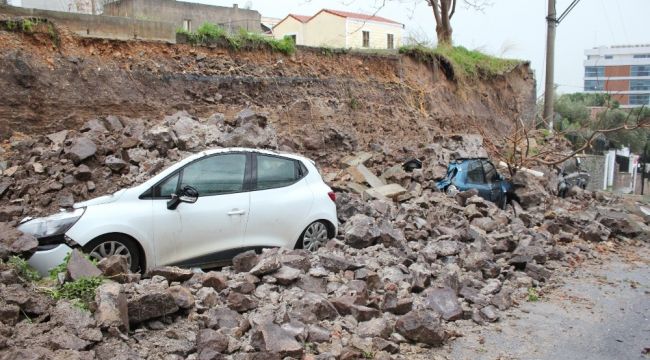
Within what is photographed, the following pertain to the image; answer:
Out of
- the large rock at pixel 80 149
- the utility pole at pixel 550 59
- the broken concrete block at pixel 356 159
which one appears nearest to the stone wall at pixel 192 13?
the broken concrete block at pixel 356 159

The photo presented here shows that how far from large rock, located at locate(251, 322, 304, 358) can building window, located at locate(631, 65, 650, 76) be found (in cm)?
7446

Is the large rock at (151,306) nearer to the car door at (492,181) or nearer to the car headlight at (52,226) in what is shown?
the car headlight at (52,226)

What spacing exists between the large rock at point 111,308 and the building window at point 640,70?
75223mm

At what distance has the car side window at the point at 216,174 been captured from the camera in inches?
288

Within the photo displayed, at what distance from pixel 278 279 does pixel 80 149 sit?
4.44 metres

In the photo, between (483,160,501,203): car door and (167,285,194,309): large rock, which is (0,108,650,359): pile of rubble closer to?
(167,285,194,309): large rock

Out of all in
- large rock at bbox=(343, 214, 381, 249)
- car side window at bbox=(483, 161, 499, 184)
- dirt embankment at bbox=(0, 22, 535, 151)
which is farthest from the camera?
car side window at bbox=(483, 161, 499, 184)

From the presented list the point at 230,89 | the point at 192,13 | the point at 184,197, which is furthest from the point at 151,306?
the point at 192,13

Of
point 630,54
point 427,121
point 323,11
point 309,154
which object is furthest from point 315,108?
point 630,54

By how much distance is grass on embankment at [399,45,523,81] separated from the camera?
20648mm

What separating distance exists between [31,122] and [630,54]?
72.8 metres

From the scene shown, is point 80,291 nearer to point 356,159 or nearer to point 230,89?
point 230,89

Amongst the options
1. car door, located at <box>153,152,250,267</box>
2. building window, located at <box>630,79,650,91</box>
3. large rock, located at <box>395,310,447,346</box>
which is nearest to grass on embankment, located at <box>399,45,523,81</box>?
car door, located at <box>153,152,250,267</box>

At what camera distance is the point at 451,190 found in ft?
44.9
